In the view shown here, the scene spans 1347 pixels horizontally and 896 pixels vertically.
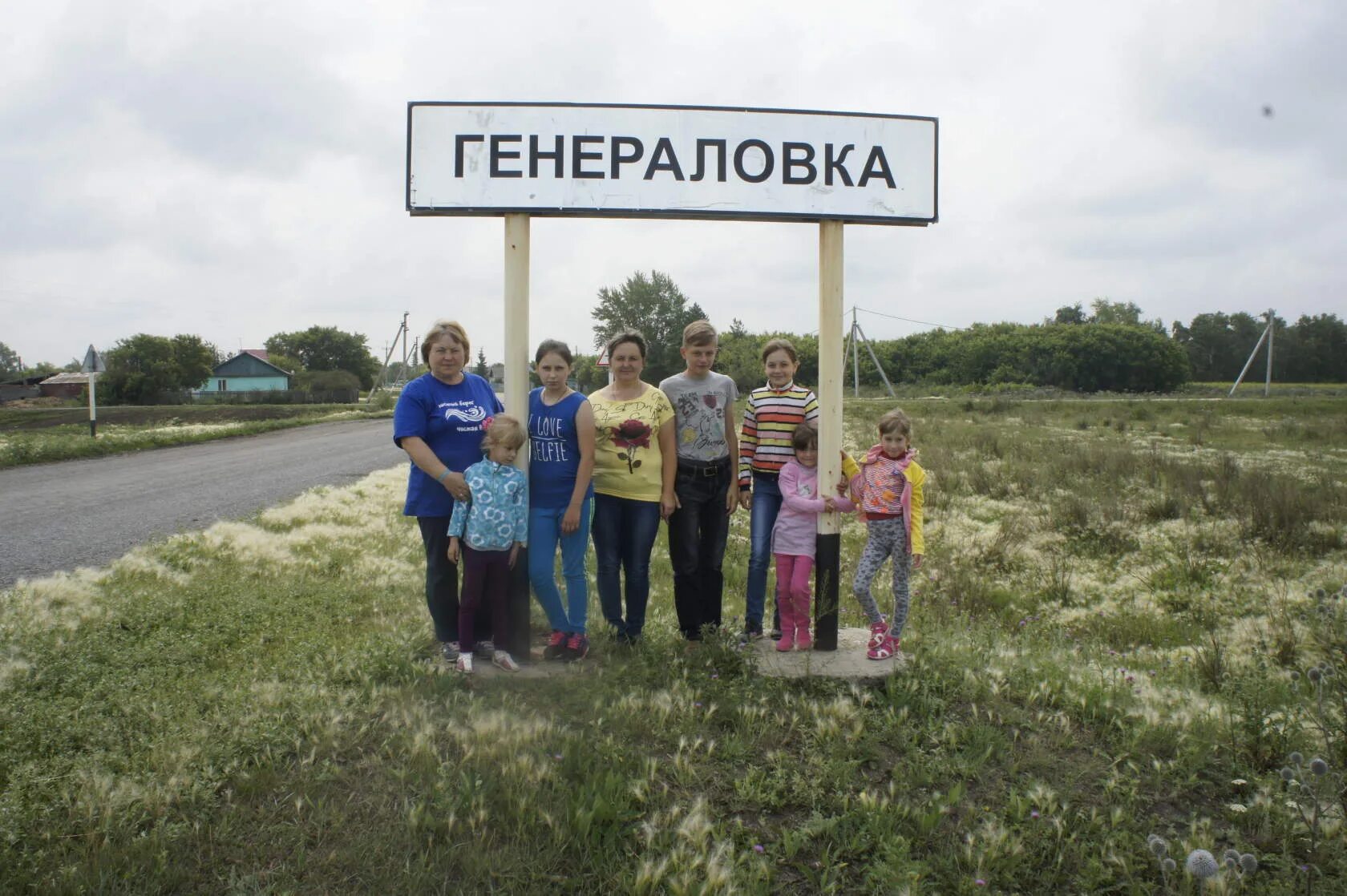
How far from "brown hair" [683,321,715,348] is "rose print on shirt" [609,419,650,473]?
0.63 m

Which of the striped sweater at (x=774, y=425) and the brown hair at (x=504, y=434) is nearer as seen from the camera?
the brown hair at (x=504, y=434)

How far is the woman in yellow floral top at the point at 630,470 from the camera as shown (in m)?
4.75

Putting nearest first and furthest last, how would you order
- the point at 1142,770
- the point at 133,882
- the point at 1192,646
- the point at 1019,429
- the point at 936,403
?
the point at 133,882, the point at 1142,770, the point at 1192,646, the point at 1019,429, the point at 936,403

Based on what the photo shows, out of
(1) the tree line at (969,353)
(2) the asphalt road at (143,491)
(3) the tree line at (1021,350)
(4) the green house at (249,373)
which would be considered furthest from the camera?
(4) the green house at (249,373)

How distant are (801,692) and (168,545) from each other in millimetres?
6988

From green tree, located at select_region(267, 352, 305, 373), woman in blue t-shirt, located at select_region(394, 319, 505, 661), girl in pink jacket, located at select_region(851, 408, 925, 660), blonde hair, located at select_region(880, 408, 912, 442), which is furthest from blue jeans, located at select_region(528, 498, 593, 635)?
green tree, located at select_region(267, 352, 305, 373)

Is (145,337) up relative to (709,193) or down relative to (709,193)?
up

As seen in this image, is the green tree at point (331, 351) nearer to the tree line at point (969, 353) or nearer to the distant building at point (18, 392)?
the tree line at point (969, 353)

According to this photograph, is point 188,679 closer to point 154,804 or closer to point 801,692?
point 154,804

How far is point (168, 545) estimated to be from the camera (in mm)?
8180

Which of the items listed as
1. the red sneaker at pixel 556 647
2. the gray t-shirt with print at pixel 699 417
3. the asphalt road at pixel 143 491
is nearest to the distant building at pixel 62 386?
the asphalt road at pixel 143 491

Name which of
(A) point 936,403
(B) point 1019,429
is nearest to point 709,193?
(B) point 1019,429

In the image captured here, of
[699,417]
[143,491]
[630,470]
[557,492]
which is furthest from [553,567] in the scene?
[143,491]

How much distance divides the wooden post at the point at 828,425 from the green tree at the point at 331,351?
4454 inches
